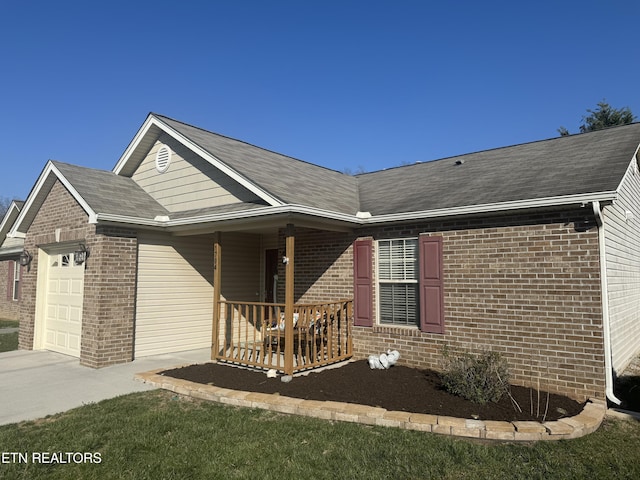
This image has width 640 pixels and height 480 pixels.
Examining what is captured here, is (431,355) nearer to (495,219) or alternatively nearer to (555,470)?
(495,219)

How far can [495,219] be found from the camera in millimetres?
6871

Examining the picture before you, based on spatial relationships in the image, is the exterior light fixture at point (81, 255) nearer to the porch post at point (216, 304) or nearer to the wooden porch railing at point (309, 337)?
the porch post at point (216, 304)

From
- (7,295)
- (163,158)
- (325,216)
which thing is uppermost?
(163,158)

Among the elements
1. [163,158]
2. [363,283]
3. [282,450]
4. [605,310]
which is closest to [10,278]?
[163,158]

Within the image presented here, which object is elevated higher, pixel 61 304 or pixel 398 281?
pixel 398 281

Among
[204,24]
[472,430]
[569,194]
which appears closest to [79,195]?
[204,24]

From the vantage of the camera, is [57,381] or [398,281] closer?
[57,381]

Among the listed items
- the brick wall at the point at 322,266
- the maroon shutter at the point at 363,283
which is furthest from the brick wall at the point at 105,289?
the maroon shutter at the point at 363,283

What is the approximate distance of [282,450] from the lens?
438cm

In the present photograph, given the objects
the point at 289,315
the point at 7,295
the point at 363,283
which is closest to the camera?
the point at 289,315

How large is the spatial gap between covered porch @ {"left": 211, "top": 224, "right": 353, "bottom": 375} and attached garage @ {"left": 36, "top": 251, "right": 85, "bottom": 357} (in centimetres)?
305

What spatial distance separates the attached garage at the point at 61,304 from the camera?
30.6ft

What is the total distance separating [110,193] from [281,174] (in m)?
3.85

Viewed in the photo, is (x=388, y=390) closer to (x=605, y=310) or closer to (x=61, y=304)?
(x=605, y=310)
